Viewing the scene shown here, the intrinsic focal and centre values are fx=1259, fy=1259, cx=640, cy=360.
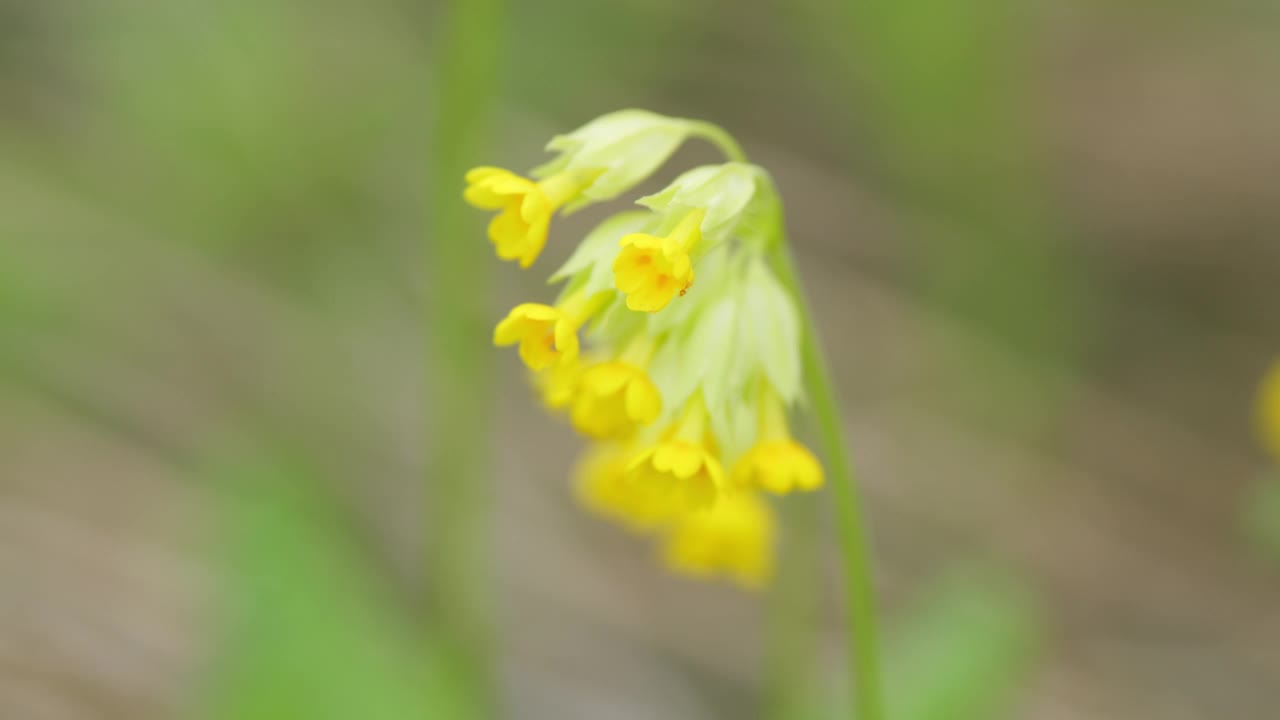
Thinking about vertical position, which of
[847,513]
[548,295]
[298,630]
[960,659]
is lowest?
[847,513]

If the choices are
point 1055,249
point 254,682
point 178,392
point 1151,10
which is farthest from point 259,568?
point 1151,10

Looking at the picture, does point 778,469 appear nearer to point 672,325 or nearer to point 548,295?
point 672,325

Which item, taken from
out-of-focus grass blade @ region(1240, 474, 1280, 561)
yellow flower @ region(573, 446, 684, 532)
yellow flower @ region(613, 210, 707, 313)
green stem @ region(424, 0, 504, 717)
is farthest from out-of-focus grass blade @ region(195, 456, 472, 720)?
out-of-focus grass blade @ region(1240, 474, 1280, 561)

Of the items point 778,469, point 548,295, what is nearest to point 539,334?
point 778,469

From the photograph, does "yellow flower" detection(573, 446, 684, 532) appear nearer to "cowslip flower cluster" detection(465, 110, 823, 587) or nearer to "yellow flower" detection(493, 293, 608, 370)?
"cowslip flower cluster" detection(465, 110, 823, 587)

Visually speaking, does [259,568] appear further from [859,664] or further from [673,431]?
[859,664]

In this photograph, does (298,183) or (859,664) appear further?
(298,183)
